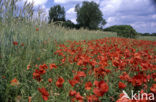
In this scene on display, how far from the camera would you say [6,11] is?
251cm

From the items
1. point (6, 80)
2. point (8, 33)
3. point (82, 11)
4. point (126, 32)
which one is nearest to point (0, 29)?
point (8, 33)

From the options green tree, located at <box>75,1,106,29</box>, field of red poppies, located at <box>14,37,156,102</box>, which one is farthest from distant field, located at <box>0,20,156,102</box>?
green tree, located at <box>75,1,106,29</box>

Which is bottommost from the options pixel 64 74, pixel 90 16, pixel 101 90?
pixel 64 74

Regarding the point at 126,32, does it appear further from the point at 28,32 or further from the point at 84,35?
the point at 28,32

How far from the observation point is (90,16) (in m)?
35.2

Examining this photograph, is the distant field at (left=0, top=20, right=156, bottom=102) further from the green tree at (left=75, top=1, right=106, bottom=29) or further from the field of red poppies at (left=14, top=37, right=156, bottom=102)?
the green tree at (left=75, top=1, right=106, bottom=29)

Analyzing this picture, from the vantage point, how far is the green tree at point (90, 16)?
35344 mm

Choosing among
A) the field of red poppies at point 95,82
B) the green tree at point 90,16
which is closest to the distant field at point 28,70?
the field of red poppies at point 95,82

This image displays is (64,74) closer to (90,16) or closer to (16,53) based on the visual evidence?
(16,53)

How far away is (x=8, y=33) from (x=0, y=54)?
0.45 meters

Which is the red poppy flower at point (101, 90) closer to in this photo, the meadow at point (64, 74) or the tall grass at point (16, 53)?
the meadow at point (64, 74)

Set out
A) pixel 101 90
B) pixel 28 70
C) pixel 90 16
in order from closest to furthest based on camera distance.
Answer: pixel 101 90, pixel 28 70, pixel 90 16

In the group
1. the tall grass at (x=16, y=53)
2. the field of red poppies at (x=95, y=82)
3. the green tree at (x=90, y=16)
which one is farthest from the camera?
the green tree at (x=90, y=16)

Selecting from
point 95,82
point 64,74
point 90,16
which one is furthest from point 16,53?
point 90,16
